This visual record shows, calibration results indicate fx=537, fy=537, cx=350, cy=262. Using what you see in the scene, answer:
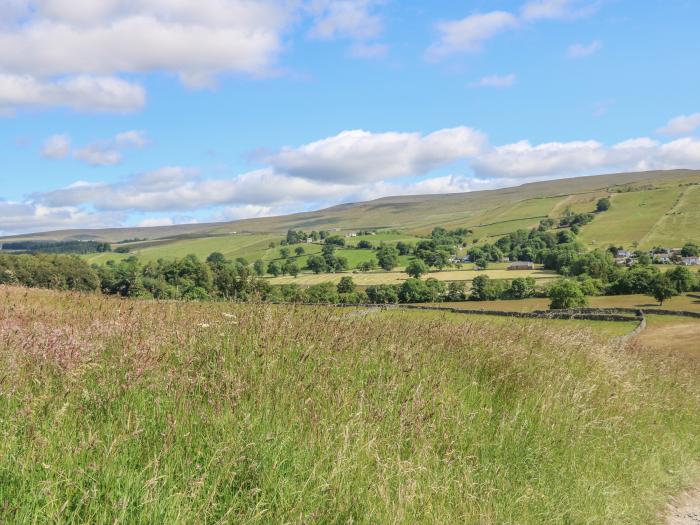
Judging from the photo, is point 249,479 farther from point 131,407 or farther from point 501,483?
point 501,483

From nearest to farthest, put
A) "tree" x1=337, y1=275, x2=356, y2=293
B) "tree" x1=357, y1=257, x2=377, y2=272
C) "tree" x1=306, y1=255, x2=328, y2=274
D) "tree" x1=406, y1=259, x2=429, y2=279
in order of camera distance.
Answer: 1. "tree" x1=337, y1=275, x2=356, y2=293
2. "tree" x1=406, y1=259, x2=429, y2=279
3. "tree" x1=306, y1=255, x2=328, y2=274
4. "tree" x1=357, y1=257, x2=377, y2=272

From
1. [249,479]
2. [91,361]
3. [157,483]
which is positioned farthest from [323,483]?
[91,361]

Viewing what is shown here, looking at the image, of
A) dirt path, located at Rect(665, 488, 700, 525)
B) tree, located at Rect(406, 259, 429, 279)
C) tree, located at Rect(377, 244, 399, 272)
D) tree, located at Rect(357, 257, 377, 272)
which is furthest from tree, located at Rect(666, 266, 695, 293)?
dirt path, located at Rect(665, 488, 700, 525)

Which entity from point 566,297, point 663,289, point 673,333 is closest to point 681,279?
point 663,289

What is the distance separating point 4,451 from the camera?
364cm

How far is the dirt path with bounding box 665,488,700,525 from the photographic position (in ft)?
21.3

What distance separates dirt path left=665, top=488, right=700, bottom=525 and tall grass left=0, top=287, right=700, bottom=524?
20 cm

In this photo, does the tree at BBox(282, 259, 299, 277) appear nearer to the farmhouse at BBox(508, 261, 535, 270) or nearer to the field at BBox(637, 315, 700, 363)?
the farmhouse at BBox(508, 261, 535, 270)

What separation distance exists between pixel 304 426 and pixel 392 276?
481ft

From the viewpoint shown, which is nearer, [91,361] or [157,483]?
[157,483]

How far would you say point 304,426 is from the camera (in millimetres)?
4805

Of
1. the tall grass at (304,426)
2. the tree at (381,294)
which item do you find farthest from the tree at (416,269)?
the tall grass at (304,426)

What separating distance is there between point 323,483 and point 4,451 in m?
2.25

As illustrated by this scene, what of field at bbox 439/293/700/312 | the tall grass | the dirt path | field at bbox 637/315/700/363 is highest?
the tall grass
